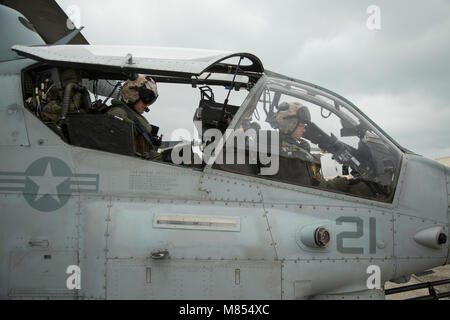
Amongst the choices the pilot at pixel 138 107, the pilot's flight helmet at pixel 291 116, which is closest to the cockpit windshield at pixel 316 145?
the pilot's flight helmet at pixel 291 116

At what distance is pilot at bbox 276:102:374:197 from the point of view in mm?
3232

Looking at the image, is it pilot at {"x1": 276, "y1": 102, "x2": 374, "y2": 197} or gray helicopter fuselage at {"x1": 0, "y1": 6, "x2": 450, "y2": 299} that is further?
pilot at {"x1": 276, "y1": 102, "x2": 374, "y2": 197}

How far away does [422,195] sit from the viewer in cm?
334

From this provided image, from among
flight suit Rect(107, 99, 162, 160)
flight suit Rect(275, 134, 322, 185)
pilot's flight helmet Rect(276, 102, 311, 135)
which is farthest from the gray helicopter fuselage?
pilot's flight helmet Rect(276, 102, 311, 135)

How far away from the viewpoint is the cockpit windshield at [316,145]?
10.7 feet

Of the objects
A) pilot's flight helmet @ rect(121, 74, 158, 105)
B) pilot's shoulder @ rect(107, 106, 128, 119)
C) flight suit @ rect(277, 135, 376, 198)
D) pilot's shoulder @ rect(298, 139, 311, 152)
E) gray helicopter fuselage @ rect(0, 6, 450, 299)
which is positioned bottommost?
gray helicopter fuselage @ rect(0, 6, 450, 299)

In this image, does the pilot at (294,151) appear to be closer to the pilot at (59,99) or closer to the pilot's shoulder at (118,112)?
the pilot's shoulder at (118,112)

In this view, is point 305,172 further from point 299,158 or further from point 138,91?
point 138,91

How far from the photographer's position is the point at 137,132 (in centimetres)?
342

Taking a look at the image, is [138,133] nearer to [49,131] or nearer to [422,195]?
[49,131]

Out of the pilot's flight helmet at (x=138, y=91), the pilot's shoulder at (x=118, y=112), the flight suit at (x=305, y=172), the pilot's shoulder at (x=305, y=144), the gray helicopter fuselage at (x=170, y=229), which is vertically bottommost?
the gray helicopter fuselage at (x=170, y=229)

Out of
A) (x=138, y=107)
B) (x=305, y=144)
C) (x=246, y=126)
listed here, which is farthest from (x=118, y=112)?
(x=305, y=144)

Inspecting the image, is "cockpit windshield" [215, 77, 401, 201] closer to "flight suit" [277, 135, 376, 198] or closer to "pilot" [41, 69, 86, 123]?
"flight suit" [277, 135, 376, 198]

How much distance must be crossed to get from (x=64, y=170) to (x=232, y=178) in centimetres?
145
